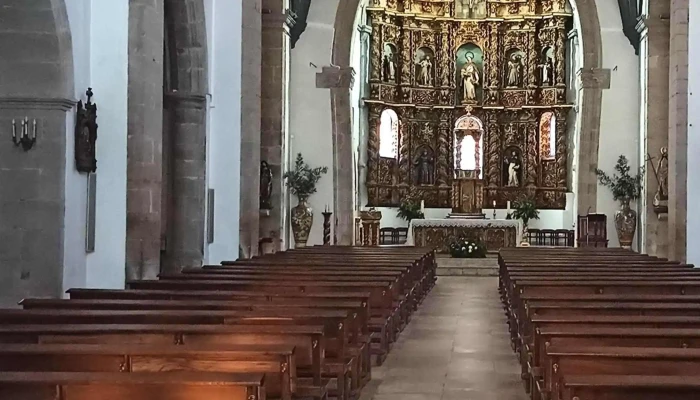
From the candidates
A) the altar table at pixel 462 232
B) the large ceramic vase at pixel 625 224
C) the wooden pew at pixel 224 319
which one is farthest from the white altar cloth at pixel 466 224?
the wooden pew at pixel 224 319

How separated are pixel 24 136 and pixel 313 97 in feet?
45.1

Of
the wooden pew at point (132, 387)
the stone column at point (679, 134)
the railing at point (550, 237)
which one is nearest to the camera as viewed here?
the wooden pew at point (132, 387)

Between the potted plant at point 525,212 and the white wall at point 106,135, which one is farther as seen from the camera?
the potted plant at point 525,212

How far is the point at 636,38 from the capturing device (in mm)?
23609

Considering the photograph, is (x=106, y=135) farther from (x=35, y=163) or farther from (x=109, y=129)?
(x=35, y=163)

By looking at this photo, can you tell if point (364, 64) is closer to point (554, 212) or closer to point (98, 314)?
point (554, 212)

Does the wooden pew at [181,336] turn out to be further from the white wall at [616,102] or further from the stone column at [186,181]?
the white wall at [616,102]

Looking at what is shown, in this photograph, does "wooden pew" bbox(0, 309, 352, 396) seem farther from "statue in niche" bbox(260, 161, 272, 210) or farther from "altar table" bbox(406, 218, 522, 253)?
"altar table" bbox(406, 218, 522, 253)

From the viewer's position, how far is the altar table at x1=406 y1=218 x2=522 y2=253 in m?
24.8

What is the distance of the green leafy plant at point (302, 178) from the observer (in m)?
22.6

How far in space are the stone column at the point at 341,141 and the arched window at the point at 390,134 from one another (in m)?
4.35

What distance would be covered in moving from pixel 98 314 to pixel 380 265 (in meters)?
6.80

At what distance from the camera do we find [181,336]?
5824 millimetres

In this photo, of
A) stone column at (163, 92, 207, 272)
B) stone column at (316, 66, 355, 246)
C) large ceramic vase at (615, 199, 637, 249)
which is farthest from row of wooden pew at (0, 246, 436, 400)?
large ceramic vase at (615, 199, 637, 249)
